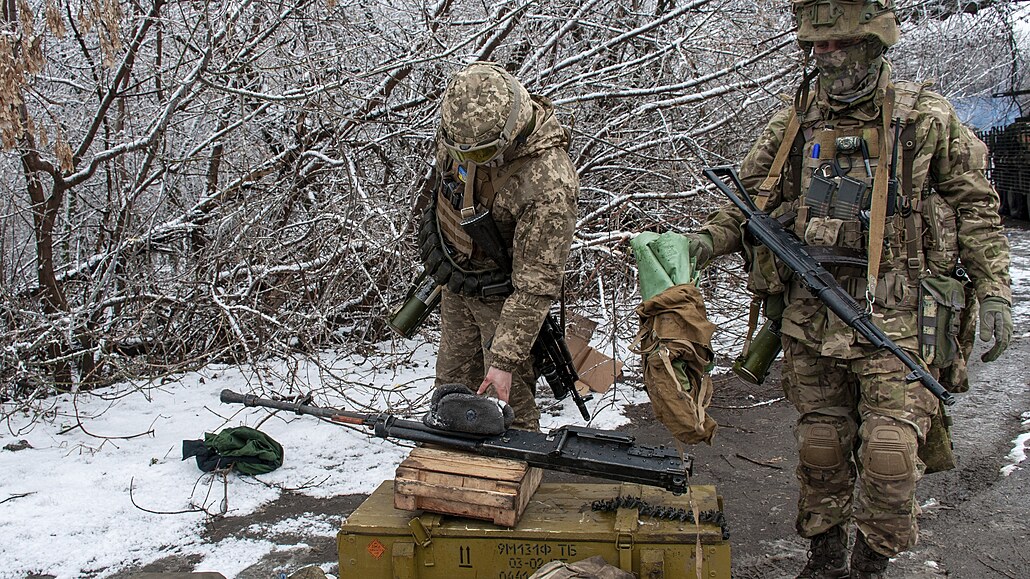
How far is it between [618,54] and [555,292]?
3.39m

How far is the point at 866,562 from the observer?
2887mm

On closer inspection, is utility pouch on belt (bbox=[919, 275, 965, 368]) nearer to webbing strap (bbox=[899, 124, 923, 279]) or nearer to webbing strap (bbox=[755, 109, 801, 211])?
webbing strap (bbox=[899, 124, 923, 279])

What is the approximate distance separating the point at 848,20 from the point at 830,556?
1932 mm

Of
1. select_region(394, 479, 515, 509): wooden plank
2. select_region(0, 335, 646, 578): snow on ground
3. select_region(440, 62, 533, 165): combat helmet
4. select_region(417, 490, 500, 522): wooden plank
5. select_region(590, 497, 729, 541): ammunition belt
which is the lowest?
select_region(0, 335, 646, 578): snow on ground

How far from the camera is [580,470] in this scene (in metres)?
2.77

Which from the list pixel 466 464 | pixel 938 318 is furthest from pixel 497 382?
pixel 938 318

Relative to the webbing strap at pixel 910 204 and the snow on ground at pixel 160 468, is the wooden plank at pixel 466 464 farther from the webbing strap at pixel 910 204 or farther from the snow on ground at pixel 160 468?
the webbing strap at pixel 910 204

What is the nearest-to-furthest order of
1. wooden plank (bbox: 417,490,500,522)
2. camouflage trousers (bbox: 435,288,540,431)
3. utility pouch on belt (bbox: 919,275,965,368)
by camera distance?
wooden plank (bbox: 417,490,500,522), utility pouch on belt (bbox: 919,275,965,368), camouflage trousers (bbox: 435,288,540,431)

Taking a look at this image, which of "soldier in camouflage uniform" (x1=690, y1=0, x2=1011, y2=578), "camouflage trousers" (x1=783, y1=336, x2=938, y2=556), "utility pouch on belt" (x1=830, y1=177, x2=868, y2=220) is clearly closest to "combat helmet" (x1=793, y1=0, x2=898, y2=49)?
"soldier in camouflage uniform" (x1=690, y1=0, x2=1011, y2=578)

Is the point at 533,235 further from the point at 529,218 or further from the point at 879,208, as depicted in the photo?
the point at 879,208

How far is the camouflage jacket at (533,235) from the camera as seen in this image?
3.13 m

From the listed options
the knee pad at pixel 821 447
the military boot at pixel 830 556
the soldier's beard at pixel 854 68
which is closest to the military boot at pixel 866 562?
→ the military boot at pixel 830 556

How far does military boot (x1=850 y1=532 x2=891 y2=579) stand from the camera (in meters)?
2.86

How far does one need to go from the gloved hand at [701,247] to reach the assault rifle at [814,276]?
0.15 metres
